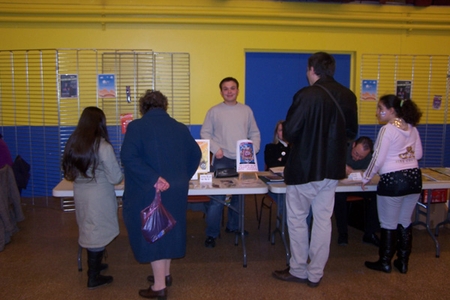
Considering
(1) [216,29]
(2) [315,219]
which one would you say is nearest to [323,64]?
(2) [315,219]

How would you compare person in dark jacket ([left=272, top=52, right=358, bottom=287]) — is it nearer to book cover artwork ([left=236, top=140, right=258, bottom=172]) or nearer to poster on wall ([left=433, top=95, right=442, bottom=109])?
book cover artwork ([left=236, top=140, right=258, bottom=172])

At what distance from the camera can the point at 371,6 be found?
5.90m

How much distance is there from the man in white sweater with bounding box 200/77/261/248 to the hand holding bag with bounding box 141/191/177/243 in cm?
132

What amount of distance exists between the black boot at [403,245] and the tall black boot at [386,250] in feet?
0.24

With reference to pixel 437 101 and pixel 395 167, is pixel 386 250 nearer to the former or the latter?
pixel 395 167

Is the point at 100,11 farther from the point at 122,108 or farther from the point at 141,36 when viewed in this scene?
the point at 122,108

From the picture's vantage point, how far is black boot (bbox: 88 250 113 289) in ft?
9.81

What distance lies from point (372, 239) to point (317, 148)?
166cm

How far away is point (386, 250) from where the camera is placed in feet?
10.7

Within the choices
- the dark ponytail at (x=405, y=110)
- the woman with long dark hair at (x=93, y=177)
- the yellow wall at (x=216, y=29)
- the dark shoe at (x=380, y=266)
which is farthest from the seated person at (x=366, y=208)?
the yellow wall at (x=216, y=29)

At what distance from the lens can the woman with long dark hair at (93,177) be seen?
110 inches

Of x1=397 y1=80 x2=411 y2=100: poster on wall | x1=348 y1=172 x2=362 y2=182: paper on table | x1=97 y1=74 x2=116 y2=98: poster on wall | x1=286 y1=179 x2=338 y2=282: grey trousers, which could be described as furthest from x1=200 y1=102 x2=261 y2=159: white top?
x1=397 y1=80 x2=411 y2=100: poster on wall

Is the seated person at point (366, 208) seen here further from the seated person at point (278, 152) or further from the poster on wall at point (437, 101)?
the poster on wall at point (437, 101)

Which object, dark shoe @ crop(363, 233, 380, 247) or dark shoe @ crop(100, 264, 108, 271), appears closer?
dark shoe @ crop(100, 264, 108, 271)
